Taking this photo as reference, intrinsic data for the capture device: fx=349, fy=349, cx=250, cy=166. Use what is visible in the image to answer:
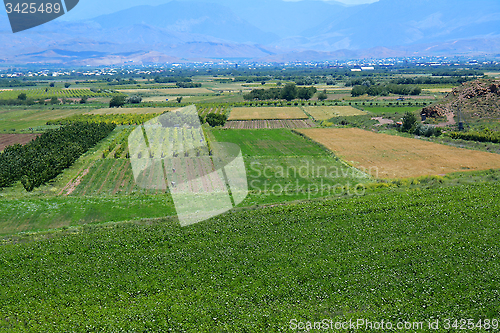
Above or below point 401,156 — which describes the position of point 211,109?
above

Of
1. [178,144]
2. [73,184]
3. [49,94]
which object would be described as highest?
A: [49,94]

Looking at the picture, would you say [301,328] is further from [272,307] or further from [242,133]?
[242,133]

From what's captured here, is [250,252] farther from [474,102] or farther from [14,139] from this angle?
[474,102]

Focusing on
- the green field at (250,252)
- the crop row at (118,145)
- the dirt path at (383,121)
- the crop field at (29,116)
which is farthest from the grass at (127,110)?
the green field at (250,252)

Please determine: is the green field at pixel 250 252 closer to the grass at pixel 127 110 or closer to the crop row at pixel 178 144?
the crop row at pixel 178 144

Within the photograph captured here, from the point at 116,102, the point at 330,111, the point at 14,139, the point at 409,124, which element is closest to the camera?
the point at 14,139

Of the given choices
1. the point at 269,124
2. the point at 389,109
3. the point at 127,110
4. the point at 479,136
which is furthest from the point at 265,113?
the point at 479,136

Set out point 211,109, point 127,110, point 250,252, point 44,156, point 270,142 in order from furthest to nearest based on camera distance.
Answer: point 127,110, point 211,109, point 270,142, point 44,156, point 250,252
